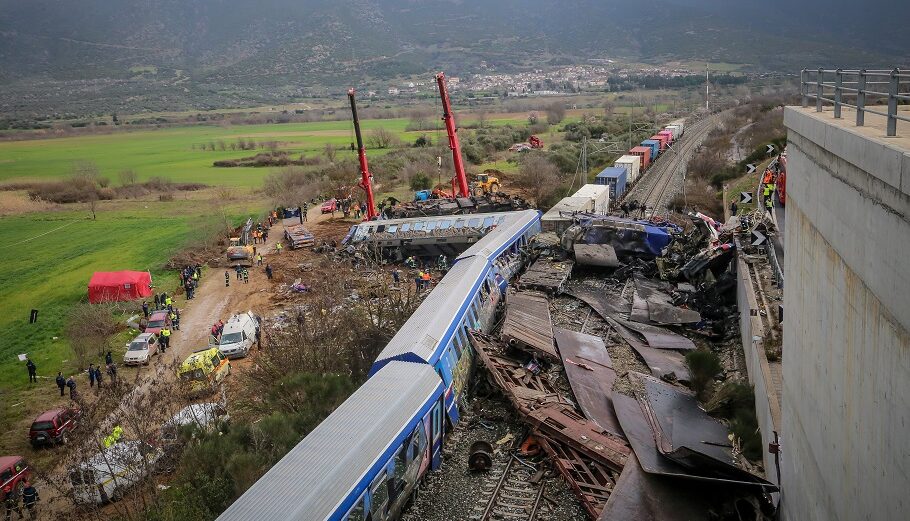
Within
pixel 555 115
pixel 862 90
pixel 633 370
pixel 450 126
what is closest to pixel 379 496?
pixel 862 90

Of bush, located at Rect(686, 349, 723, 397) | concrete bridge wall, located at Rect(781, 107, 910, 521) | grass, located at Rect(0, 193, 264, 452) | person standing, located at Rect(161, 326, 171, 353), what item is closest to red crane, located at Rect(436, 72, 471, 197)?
grass, located at Rect(0, 193, 264, 452)

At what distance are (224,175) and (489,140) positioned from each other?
3134 centimetres

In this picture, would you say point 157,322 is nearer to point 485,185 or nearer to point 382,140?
point 485,185

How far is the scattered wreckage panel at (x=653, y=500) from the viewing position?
35.6 ft

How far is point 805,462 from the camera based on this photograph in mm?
8141

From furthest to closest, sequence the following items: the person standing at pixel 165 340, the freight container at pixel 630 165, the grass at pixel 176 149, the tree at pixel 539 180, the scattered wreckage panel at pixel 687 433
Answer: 1. the grass at pixel 176 149
2. the tree at pixel 539 180
3. the freight container at pixel 630 165
4. the person standing at pixel 165 340
5. the scattered wreckage panel at pixel 687 433

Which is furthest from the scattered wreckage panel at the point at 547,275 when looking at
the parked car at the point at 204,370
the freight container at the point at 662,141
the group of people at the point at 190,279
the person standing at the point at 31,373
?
the freight container at the point at 662,141

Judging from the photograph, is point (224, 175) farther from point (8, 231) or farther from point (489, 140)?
point (489, 140)

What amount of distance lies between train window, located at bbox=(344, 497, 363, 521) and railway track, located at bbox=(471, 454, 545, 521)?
273 cm

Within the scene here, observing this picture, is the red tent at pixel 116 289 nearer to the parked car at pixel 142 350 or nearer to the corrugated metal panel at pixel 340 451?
the parked car at pixel 142 350

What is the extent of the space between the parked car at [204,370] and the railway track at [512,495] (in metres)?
10.5

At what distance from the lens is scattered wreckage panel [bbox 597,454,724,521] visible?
10836 millimetres

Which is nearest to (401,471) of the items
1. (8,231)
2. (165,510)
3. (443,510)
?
(443,510)

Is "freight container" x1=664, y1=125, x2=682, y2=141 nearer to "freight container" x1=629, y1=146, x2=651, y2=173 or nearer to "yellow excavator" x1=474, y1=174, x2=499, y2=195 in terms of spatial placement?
"freight container" x1=629, y1=146, x2=651, y2=173
